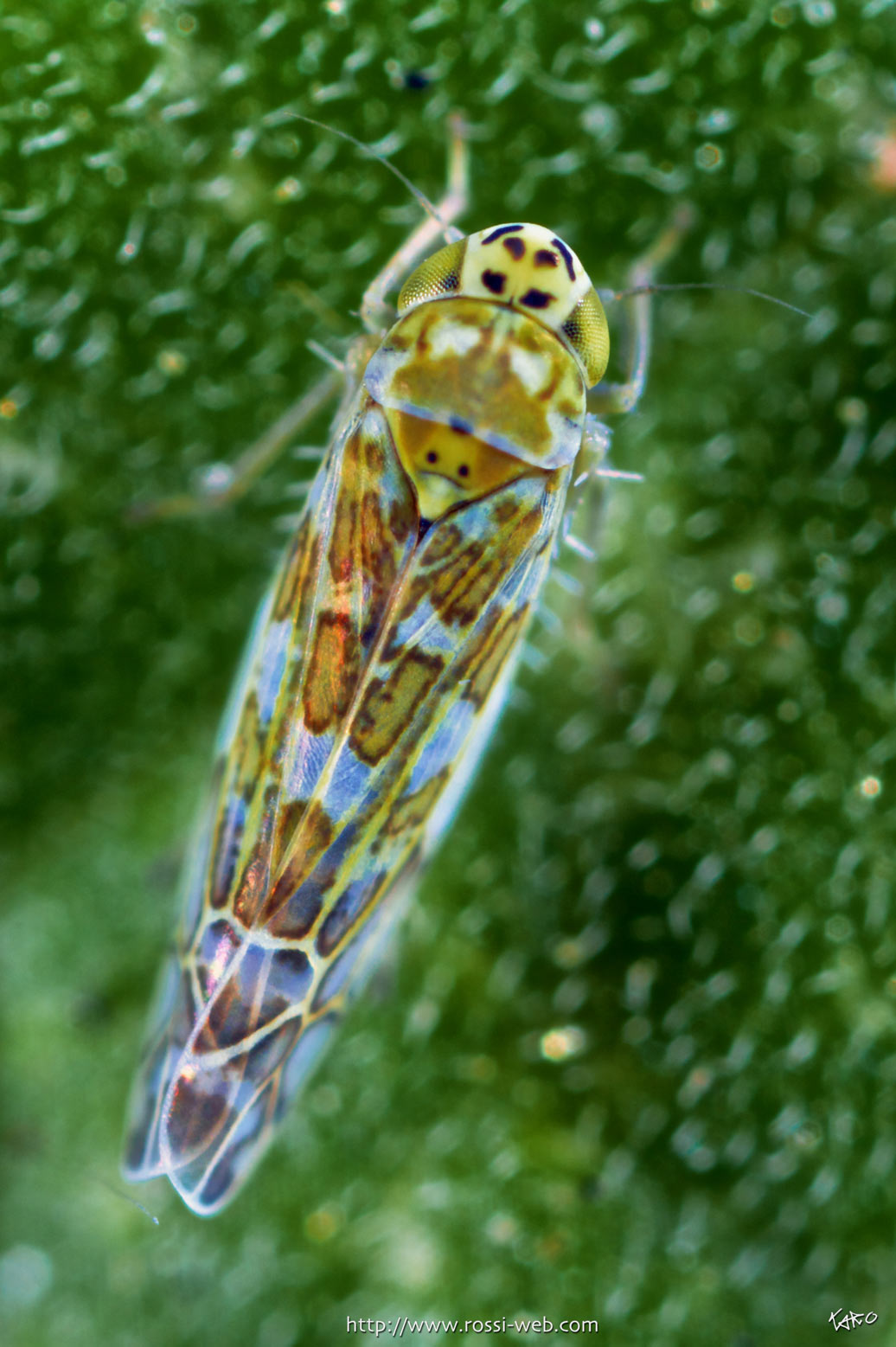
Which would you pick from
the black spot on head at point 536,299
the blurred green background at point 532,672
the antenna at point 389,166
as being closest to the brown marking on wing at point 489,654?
the blurred green background at point 532,672

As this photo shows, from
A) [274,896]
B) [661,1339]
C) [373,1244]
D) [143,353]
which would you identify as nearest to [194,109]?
[143,353]

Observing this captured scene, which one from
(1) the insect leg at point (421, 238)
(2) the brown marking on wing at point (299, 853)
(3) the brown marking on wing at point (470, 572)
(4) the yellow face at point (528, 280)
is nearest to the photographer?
(2) the brown marking on wing at point (299, 853)

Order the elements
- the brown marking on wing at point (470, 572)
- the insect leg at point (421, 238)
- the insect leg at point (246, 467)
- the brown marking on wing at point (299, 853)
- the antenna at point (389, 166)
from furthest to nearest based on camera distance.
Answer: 1. the insect leg at point (246, 467)
2. the insect leg at point (421, 238)
3. the antenna at point (389, 166)
4. the brown marking on wing at point (470, 572)
5. the brown marking on wing at point (299, 853)

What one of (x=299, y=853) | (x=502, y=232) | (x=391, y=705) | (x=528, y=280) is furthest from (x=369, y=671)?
(x=502, y=232)

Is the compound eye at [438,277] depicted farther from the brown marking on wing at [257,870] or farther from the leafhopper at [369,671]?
the brown marking on wing at [257,870]

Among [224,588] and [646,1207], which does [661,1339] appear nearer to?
[646,1207]
